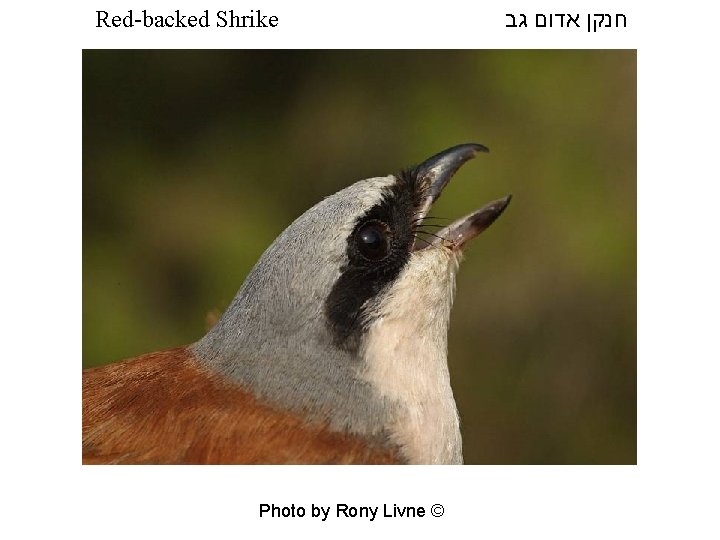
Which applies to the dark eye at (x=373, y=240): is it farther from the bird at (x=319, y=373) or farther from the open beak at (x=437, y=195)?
the open beak at (x=437, y=195)

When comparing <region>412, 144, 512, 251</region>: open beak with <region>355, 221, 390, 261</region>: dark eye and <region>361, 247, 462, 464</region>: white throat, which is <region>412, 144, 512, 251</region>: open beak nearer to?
<region>361, 247, 462, 464</region>: white throat

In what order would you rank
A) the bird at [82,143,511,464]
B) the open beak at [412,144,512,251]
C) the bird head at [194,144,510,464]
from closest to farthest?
the bird at [82,143,511,464], the bird head at [194,144,510,464], the open beak at [412,144,512,251]

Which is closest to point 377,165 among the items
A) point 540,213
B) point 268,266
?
point 540,213

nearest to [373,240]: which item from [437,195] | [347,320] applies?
[347,320]

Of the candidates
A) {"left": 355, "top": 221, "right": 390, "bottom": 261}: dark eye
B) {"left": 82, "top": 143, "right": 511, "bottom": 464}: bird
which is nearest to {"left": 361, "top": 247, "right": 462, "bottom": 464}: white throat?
{"left": 82, "top": 143, "right": 511, "bottom": 464}: bird

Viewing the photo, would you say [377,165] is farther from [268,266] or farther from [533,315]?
[268,266]

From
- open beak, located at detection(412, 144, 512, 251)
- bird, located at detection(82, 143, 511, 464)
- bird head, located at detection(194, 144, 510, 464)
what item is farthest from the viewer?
open beak, located at detection(412, 144, 512, 251)

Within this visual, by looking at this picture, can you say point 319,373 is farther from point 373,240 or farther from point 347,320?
point 373,240
